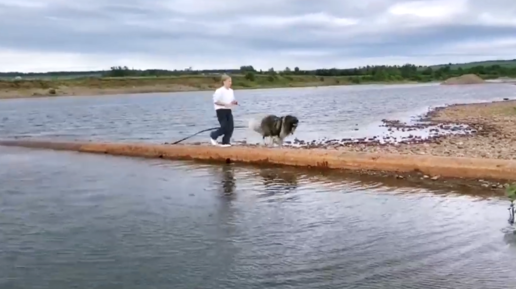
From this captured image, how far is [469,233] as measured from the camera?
7324 mm

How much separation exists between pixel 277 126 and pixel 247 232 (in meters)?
8.29

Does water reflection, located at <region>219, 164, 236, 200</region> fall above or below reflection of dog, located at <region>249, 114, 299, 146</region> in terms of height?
below

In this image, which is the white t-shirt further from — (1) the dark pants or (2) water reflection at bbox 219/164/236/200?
(2) water reflection at bbox 219/164/236/200

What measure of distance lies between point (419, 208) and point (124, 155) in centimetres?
847

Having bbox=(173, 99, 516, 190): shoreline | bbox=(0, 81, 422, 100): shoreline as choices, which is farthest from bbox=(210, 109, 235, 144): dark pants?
bbox=(0, 81, 422, 100): shoreline

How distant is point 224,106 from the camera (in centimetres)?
1491

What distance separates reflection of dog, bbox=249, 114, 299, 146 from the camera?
15.5m

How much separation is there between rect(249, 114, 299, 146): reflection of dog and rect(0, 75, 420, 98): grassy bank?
65.0 m

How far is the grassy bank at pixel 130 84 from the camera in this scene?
80438 millimetres

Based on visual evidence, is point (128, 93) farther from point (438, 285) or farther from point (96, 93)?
point (438, 285)

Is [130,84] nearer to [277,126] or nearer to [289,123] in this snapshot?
[277,126]

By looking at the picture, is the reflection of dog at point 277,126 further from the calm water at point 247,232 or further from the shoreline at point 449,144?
the calm water at point 247,232

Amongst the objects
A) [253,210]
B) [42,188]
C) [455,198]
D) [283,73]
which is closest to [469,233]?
[455,198]

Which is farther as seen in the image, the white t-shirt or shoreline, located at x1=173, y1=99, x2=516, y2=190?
the white t-shirt
